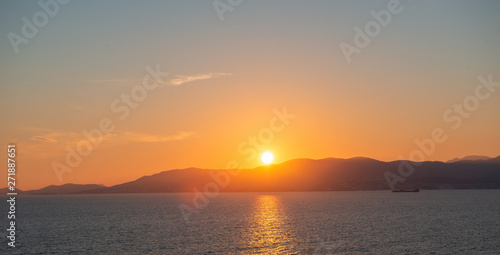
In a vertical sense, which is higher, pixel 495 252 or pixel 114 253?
pixel 114 253

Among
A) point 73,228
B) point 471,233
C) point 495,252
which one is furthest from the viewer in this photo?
point 73,228

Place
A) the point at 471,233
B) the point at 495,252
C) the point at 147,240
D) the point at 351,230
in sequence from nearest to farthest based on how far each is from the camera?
the point at 495,252
the point at 147,240
the point at 471,233
the point at 351,230

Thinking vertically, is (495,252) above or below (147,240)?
below

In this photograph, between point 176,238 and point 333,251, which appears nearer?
point 333,251

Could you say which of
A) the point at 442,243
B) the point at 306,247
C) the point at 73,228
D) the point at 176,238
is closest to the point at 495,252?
the point at 442,243

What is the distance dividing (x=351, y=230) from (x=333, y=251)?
1428 inches

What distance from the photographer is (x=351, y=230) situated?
118 m

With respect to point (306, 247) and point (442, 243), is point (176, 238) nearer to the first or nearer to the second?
point (306, 247)

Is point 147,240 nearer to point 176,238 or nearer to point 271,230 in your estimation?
point 176,238

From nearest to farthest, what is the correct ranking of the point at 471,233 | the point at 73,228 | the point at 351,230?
the point at 471,233
the point at 351,230
the point at 73,228

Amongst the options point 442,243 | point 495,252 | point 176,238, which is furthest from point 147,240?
point 495,252

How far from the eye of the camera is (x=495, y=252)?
8169 cm

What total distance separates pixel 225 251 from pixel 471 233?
6473 cm

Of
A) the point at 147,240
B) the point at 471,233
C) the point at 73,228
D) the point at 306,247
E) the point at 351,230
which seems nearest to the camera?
the point at 306,247
